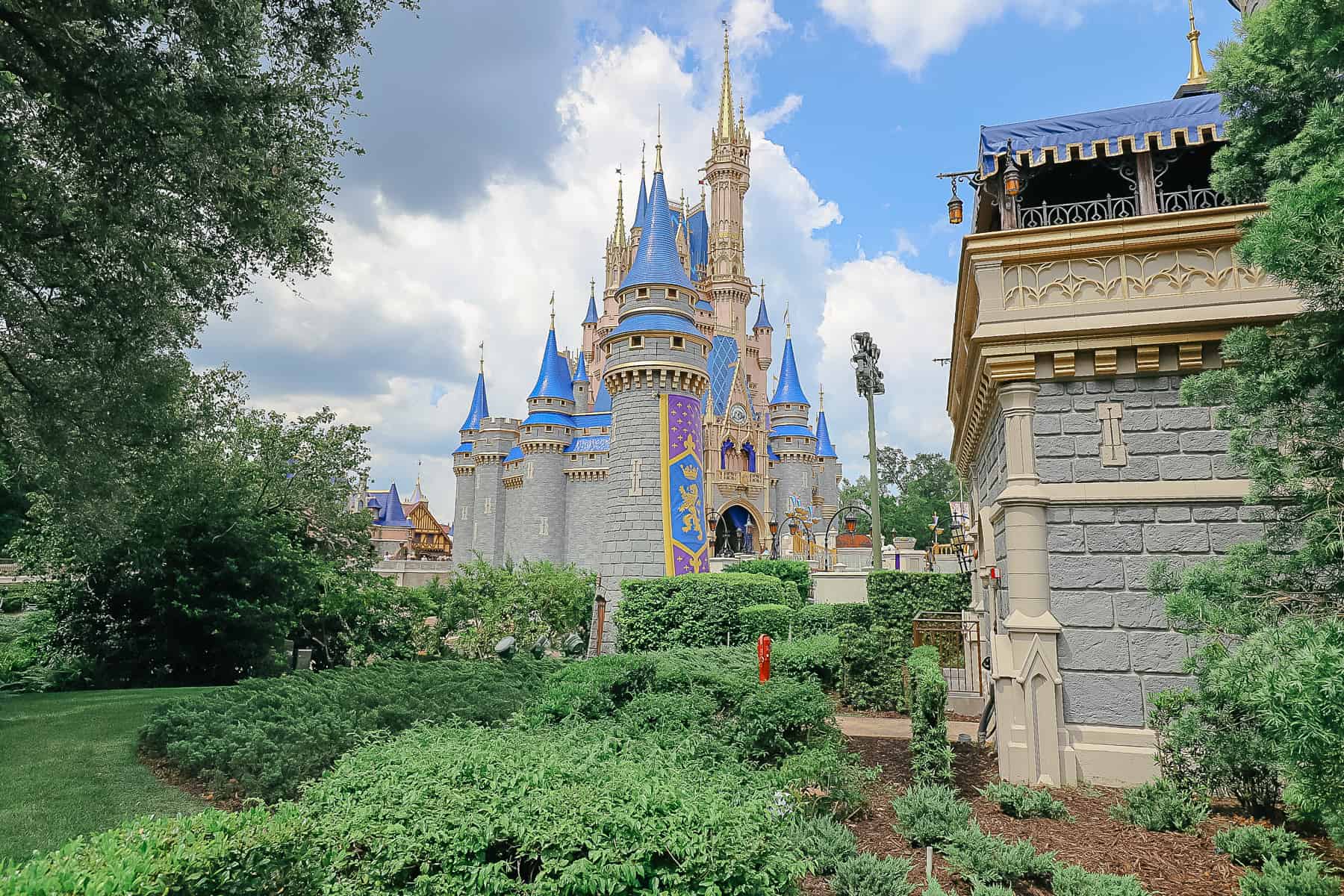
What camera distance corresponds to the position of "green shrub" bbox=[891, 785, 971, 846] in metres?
5.80

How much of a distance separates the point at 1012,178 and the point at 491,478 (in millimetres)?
45472

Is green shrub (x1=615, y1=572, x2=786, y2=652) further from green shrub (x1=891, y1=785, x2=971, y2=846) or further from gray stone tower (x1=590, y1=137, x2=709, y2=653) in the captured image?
green shrub (x1=891, y1=785, x2=971, y2=846)

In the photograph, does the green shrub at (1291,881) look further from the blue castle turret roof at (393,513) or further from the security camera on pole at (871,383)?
the blue castle turret roof at (393,513)

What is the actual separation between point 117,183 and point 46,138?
5.11 ft

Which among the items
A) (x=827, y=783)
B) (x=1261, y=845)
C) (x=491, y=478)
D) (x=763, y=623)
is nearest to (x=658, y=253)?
(x=763, y=623)

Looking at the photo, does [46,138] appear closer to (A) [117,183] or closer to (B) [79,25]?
(A) [117,183]

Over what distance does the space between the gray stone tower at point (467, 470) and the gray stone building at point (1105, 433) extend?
4873 cm

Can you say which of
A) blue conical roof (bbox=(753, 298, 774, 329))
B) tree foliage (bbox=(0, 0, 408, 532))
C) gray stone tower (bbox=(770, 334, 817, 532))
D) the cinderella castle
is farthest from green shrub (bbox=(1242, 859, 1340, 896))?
blue conical roof (bbox=(753, 298, 774, 329))

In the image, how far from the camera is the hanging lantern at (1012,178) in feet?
26.7

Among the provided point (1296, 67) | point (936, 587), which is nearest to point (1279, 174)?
point (1296, 67)

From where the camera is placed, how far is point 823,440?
5762 cm

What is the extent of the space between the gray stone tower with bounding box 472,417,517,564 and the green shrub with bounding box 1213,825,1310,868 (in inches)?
1835

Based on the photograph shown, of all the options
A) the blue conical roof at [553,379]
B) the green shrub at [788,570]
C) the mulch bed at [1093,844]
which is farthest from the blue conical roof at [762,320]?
the mulch bed at [1093,844]

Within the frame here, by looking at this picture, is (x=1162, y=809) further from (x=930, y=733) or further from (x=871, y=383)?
(x=871, y=383)
